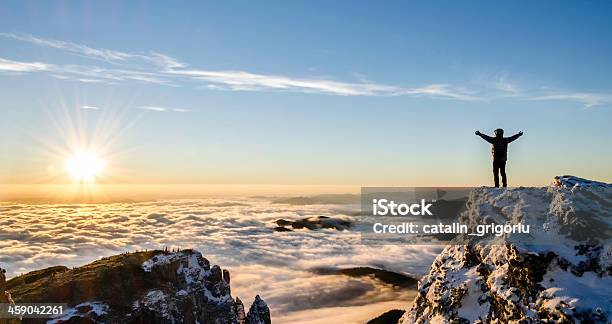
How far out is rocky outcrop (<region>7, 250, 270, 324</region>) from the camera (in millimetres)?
24562

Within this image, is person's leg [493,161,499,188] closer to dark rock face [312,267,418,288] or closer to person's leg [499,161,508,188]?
person's leg [499,161,508,188]

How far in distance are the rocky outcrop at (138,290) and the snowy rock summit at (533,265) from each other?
1681 centimetres

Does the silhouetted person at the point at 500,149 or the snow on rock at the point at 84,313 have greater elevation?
the silhouetted person at the point at 500,149

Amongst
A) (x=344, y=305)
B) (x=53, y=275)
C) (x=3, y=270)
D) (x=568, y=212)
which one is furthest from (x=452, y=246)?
(x=344, y=305)

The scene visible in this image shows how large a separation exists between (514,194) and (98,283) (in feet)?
77.3

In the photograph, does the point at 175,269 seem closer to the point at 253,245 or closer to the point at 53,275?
the point at 53,275

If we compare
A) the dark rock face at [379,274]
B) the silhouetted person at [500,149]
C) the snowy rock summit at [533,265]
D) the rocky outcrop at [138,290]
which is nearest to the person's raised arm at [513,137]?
the silhouetted person at [500,149]

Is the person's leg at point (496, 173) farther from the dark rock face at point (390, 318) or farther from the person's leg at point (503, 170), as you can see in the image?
the dark rock face at point (390, 318)

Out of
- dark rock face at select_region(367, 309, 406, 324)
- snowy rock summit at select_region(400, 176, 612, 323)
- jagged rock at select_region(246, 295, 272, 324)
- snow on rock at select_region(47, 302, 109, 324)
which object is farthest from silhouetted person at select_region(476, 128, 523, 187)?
jagged rock at select_region(246, 295, 272, 324)

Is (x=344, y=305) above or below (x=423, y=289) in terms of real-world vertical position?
below

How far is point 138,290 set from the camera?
88.6 feet

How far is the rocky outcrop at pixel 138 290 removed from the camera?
24.6 m

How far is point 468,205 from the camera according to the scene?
694 inches

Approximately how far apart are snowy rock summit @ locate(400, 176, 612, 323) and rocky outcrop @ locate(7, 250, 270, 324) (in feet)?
55.1
